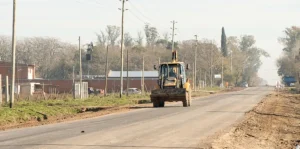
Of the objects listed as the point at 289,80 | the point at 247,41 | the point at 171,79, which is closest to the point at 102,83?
the point at 171,79

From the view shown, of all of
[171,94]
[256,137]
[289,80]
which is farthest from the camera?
[289,80]

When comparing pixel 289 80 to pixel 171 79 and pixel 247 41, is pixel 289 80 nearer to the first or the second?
pixel 247 41

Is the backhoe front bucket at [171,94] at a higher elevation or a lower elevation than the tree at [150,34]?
lower

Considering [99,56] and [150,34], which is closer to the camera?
[99,56]

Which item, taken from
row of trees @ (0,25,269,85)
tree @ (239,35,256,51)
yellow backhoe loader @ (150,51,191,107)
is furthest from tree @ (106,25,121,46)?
yellow backhoe loader @ (150,51,191,107)

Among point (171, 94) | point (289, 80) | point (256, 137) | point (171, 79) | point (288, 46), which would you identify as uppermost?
point (288, 46)

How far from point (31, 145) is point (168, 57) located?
11899cm

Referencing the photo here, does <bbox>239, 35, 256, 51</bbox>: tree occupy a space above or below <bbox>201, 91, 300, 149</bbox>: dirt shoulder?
above

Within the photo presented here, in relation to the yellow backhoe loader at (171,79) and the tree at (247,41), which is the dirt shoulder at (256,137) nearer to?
the yellow backhoe loader at (171,79)

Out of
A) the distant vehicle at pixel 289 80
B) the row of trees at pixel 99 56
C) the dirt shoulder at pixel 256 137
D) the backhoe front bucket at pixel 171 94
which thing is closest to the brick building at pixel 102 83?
the row of trees at pixel 99 56

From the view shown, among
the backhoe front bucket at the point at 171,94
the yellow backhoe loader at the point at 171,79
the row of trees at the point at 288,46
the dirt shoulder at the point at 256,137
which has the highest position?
the row of trees at the point at 288,46

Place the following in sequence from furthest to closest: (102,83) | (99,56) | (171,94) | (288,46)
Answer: (288,46) → (99,56) → (102,83) → (171,94)

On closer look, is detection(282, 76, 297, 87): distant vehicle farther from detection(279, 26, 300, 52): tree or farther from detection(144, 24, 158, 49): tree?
detection(144, 24, 158, 49): tree

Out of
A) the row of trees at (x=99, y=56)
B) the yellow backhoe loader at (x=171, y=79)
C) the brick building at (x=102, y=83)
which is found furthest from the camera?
the row of trees at (x=99, y=56)
